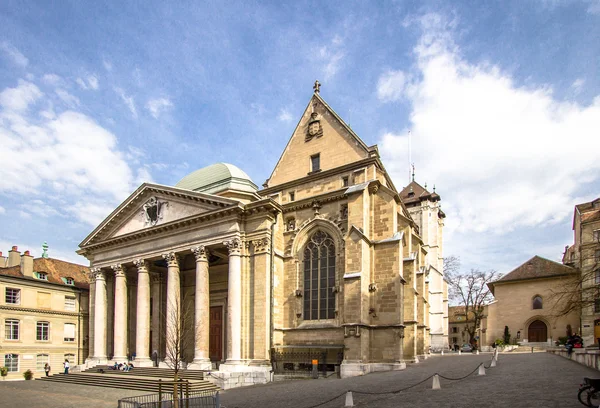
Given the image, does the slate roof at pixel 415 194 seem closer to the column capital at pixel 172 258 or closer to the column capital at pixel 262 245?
the column capital at pixel 262 245

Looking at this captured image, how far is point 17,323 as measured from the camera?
116ft

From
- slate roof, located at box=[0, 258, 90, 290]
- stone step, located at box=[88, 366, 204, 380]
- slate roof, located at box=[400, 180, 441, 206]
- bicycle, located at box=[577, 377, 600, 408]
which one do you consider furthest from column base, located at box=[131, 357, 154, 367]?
slate roof, located at box=[400, 180, 441, 206]

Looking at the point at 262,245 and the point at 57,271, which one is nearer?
Result: the point at 262,245

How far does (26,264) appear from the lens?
3788 centimetres

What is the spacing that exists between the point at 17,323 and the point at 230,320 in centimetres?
2099

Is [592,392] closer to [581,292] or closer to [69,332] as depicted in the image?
[581,292]

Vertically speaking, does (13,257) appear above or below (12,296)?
above

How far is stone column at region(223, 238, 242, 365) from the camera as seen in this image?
25.1 m

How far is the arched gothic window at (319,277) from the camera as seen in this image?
2600cm

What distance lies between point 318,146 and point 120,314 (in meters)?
18.1

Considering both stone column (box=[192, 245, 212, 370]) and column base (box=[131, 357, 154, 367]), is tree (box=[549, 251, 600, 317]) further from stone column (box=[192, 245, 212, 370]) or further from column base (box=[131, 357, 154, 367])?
column base (box=[131, 357, 154, 367])

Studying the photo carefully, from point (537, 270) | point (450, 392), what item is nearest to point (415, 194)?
point (537, 270)

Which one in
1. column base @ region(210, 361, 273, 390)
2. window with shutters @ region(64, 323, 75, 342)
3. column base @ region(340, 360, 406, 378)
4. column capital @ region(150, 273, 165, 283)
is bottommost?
window with shutters @ region(64, 323, 75, 342)

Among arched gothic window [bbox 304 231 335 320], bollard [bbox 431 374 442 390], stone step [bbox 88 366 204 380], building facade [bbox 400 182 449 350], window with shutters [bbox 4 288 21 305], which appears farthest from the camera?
building facade [bbox 400 182 449 350]
